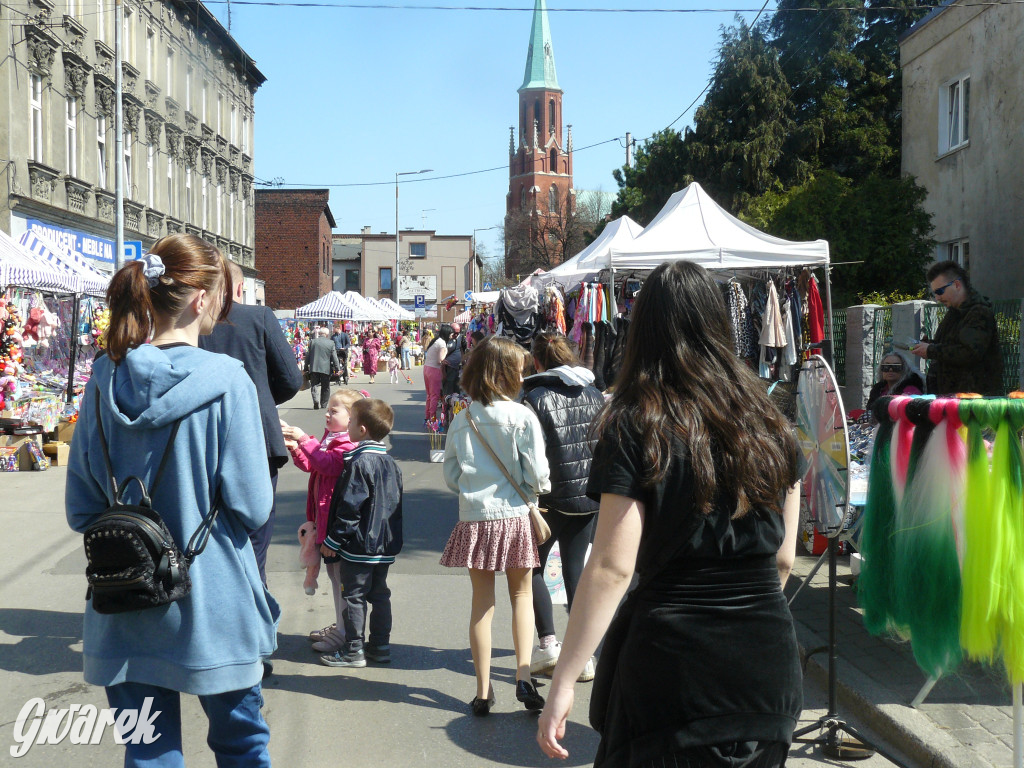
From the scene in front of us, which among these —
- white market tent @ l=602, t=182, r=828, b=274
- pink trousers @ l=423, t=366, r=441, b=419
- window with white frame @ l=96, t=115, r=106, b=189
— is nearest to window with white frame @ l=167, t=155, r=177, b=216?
window with white frame @ l=96, t=115, r=106, b=189

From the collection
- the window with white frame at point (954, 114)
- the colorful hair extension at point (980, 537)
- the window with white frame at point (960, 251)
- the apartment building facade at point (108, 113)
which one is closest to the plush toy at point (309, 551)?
the colorful hair extension at point (980, 537)

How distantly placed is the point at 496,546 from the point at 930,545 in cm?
→ 182

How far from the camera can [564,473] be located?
462cm

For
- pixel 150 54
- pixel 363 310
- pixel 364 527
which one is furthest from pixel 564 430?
pixel 363 310

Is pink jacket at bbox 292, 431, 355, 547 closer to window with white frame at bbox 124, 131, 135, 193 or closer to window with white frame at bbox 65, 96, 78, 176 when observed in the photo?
window with white frame at bbox 65, 96, 78, 176

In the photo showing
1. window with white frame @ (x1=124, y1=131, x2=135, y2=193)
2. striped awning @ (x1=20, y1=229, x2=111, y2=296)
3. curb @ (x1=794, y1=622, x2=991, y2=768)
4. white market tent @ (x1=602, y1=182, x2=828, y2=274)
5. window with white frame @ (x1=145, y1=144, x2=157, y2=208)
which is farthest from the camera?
window with white frame @ (x1=145, y1=144, x2=157, y2=208)

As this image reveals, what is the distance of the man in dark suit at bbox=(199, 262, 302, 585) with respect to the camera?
14.0 ft

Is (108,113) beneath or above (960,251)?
above

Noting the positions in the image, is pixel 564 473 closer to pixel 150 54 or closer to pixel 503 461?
pixel 503 461

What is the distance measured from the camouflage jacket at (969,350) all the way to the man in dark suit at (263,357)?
4380 millimetres

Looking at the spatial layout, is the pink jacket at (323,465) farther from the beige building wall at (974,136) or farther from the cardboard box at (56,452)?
the beige building wall at (974,136)

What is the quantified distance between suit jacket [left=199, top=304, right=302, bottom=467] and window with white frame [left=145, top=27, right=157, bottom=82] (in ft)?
61.8

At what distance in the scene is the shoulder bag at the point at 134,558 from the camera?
2.25 m

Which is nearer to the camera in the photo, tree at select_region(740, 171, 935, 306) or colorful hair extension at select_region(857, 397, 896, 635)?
colorful hair extension at select_region(857, 397, 896, 635)
